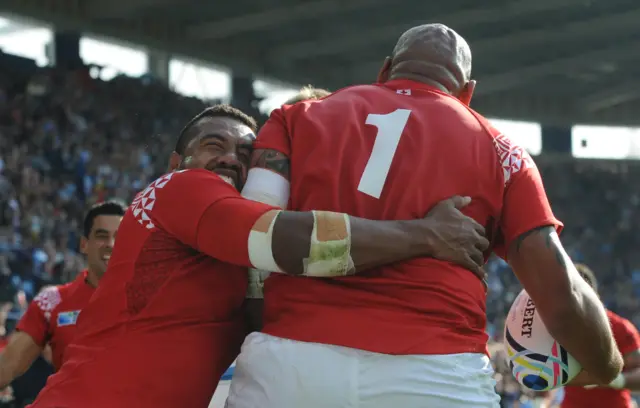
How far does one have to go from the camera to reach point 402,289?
257cm

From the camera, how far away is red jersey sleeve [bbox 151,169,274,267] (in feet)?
8.46

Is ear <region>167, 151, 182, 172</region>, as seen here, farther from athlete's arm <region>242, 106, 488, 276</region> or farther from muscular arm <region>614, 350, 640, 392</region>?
muscular arm <region>614, 350, 640, 392</region>

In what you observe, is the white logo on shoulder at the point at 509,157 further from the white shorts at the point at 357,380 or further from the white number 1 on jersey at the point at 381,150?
the white shorts at the point at 357,380

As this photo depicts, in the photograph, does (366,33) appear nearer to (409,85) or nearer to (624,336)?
(624,336)

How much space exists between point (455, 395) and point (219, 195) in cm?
Result: 91

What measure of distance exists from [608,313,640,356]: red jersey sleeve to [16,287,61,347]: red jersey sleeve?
3.60m

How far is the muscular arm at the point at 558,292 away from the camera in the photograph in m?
2.59

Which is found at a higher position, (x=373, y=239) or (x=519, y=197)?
(x=519, y=197)

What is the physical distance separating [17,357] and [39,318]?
0.32 m

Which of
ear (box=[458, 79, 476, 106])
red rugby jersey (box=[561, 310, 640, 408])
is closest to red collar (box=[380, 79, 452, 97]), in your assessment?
ear (box=[458, 79, 476, 106])

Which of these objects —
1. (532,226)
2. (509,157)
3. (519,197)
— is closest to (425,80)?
(509,157)

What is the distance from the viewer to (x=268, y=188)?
8.96 ft

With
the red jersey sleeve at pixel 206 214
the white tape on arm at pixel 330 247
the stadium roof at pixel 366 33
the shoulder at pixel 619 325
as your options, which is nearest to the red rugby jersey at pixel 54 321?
the red jersey sleeve at pixel 206 214

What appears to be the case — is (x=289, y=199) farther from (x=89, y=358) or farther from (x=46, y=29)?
(x=46, y=29)
